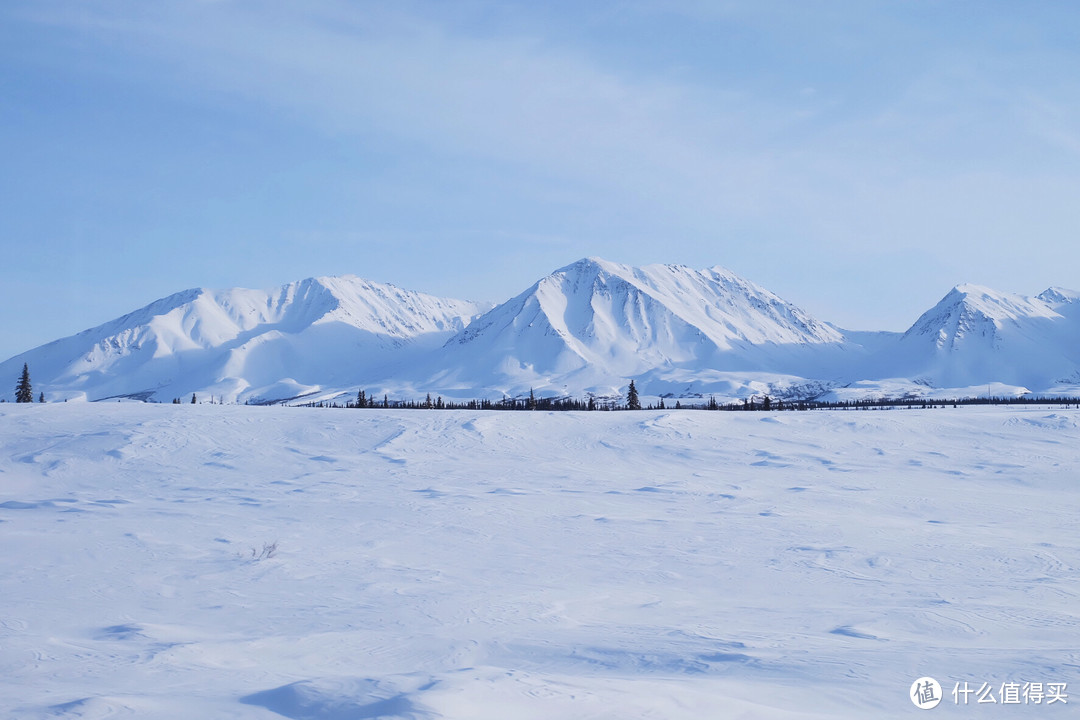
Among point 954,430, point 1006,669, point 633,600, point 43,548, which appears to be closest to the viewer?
point 1006,669

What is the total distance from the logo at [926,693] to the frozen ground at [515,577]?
17 cm

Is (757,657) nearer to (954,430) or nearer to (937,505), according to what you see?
(937,505)

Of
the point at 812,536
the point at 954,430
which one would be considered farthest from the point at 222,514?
the point at 954,430

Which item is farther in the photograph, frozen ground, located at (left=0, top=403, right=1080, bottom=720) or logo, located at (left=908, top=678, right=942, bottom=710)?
frozen ground, located at (left=0, top=403, right=1080, bottom=720)

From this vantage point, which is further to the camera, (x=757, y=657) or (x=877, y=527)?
(x=877, y=527)

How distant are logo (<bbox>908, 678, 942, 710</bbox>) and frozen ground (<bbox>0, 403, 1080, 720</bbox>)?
6.6 inches

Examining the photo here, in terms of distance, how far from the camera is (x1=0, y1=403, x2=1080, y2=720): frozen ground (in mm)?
8977

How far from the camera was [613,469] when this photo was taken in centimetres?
3259

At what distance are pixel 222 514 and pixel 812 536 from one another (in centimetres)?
1611

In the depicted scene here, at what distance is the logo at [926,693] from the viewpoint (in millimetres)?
8688

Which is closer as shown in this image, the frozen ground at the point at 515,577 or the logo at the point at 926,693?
the logo at the point at 926,693

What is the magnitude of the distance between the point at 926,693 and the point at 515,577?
8.53 m

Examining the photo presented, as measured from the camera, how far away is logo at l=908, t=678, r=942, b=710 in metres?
8.69

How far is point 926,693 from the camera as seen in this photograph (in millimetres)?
8984
